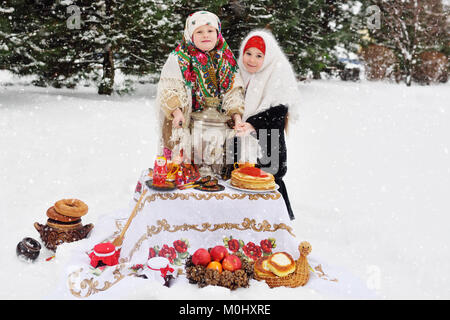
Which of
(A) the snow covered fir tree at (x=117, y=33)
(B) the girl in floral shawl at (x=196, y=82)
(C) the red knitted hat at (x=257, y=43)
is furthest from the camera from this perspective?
(A) the snow covered fir tree at (x=117, y=33)

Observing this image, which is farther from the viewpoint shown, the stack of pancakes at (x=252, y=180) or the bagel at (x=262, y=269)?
the stack of pancakes at (x=252, y=180)

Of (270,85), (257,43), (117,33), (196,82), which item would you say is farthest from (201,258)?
(117,33)

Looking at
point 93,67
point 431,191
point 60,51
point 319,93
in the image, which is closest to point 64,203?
point 431,191

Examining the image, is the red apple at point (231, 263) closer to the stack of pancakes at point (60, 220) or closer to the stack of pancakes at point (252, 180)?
the stack of pancakes at point (252, 180)

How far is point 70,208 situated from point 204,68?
1.94 metres

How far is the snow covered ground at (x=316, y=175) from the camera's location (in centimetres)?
380

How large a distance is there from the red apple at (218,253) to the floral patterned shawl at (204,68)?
1.40 m

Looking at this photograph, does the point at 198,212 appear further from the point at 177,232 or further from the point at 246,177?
the point at 246,177

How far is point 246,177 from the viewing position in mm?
3488

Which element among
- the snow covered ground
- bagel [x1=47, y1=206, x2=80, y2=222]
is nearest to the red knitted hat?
the snow covered ground

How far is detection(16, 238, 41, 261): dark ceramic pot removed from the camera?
11.8 feet

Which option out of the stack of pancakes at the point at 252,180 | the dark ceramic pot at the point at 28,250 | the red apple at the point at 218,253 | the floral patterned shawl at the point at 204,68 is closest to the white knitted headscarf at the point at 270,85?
the floral patterned shawl at the point at 204,68

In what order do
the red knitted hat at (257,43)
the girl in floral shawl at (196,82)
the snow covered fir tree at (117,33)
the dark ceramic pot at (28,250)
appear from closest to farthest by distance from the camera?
1. the dark ceramic pot at (28,250)
2. the girl in floral shawl at (196,82)
3. the red knitted hat at (257,43)
4. the snow covered fir tree at (117,33)
